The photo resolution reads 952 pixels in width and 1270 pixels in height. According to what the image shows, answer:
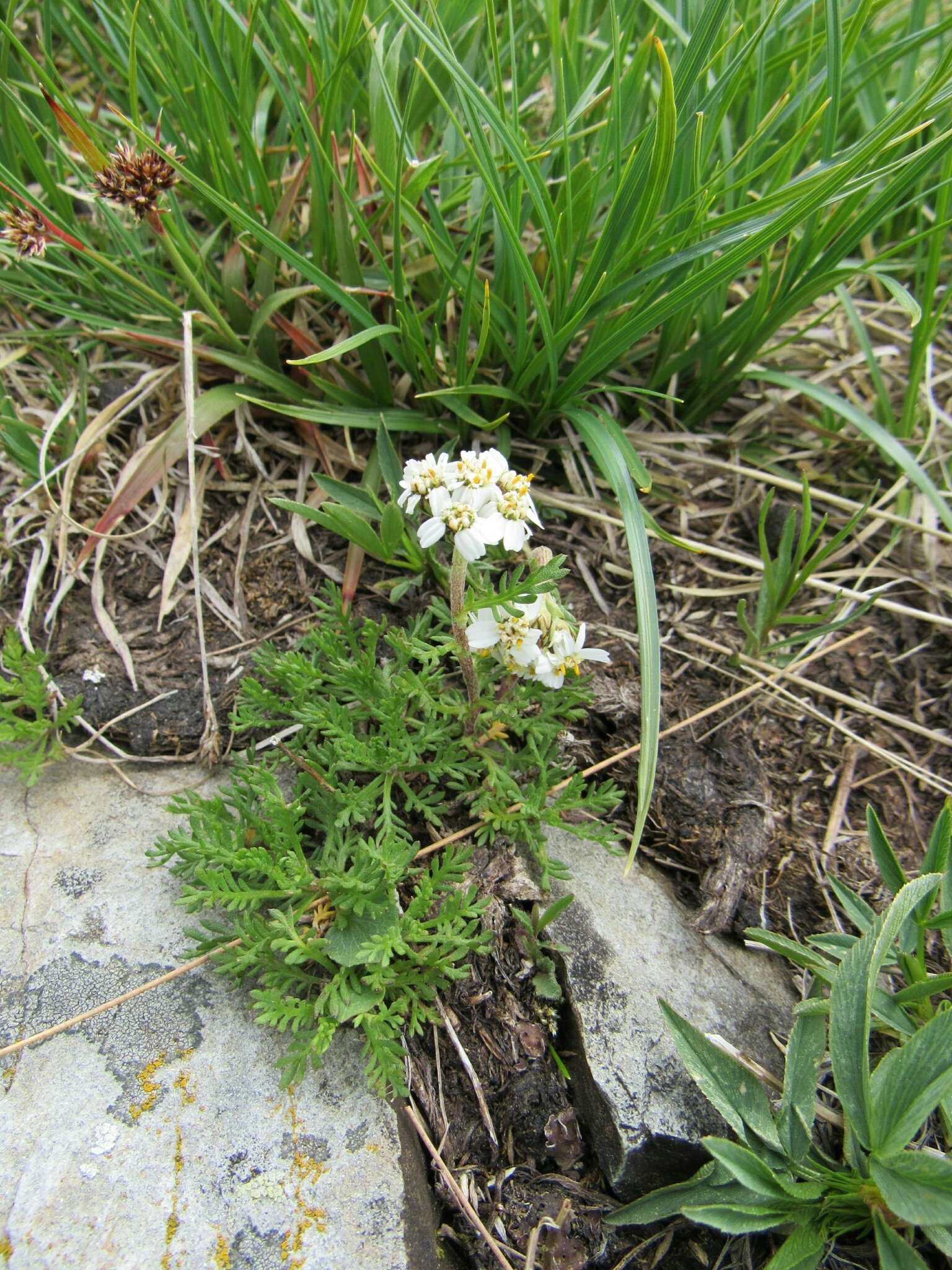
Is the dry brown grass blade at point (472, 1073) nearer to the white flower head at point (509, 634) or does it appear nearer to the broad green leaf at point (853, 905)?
the white flower head at point (509, 634)

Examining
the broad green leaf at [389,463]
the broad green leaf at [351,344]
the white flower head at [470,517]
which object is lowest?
the broad green leaf at [389,463]

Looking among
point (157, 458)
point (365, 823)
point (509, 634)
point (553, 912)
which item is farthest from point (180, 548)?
point (553, 912)

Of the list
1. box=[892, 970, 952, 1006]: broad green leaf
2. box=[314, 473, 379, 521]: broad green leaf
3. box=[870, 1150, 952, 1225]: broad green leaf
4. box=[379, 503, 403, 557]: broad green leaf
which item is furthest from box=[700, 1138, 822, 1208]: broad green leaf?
box=[314, 473, 379, 521]: broad green leaf

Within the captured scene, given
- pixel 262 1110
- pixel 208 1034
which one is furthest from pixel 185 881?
pixel 262 1110

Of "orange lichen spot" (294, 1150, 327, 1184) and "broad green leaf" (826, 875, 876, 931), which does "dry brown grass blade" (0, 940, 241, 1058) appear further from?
"broad green leaf" (826, 875, 876, 931)

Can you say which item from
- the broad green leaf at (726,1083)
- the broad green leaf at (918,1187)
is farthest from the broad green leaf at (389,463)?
the broad green leaf at (918,1187)

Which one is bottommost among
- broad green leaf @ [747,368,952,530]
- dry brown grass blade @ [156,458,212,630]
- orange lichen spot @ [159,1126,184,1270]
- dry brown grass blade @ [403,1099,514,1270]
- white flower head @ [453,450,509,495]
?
dry brown grass blade @ [403,1099,514,1270]
